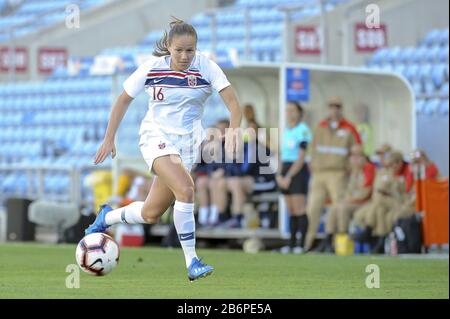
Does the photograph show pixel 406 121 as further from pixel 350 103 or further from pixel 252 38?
pixel 252 38

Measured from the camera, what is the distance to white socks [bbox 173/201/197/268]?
371 inches

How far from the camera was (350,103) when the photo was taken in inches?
768

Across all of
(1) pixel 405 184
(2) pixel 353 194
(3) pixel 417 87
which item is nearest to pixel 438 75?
(3) pixel 417 87

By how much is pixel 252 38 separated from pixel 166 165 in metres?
17.0

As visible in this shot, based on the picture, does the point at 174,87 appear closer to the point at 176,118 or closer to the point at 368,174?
the point at 176,118

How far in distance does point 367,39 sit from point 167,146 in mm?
12620

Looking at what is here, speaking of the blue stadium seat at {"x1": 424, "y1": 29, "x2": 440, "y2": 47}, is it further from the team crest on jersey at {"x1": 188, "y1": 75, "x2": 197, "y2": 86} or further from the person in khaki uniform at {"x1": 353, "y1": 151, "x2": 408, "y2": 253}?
the team crest on jersey at {"x1": 188, "y1": 75, "x2": 197, "y2": 86}

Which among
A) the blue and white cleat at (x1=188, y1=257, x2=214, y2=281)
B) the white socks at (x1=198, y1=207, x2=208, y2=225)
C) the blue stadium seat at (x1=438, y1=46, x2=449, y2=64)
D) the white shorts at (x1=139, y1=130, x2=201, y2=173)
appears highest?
the blue stadium seat at (x1=438, y1=46, x2=449, y2=64)

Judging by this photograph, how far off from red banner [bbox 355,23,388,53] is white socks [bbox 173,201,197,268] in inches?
482

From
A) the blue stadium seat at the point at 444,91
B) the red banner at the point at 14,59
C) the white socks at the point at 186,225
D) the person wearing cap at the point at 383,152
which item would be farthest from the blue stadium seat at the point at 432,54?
the white socks at the point at 186,225

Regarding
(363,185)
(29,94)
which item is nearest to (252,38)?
(29,94)

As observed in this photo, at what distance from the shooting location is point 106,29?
29.7 meters

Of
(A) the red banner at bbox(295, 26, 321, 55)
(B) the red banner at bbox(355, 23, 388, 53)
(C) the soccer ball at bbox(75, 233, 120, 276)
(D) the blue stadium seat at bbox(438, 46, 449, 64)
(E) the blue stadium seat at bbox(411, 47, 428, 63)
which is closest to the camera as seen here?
(C) the soccer ball at bbox(75, 233, 120, 276)

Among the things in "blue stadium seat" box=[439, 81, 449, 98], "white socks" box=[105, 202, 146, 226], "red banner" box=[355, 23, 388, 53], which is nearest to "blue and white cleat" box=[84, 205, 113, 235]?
"white socks" box=[105, 202, 146, 226]
